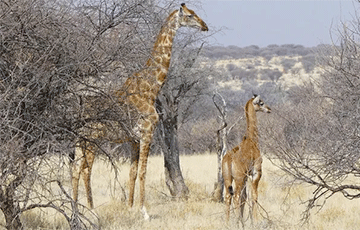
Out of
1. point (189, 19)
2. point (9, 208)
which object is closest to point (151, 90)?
point (189, 19)

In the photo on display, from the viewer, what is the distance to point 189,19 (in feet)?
32.9

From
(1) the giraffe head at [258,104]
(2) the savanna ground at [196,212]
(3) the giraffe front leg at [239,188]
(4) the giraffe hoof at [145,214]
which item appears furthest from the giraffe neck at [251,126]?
(4) the giraffe hoof at [145,214]

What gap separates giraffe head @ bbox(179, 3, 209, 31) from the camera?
998cm

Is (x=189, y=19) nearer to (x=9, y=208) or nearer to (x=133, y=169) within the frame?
(x=133, y=169)

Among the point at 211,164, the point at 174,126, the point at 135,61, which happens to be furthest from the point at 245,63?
the point at 135,61

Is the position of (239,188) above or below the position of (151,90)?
below

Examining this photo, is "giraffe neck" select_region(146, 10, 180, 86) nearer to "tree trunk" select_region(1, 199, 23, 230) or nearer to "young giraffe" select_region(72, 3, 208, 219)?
"young giraffe" select_region(72, 3, 208, 219)

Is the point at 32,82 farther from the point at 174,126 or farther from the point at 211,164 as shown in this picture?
the point at 211,164

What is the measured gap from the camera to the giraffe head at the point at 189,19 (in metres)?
9.98

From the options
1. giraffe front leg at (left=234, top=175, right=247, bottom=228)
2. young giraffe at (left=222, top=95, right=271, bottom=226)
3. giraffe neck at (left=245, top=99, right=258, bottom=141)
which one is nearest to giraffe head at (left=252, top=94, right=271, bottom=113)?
giraffe neck at (left=245, top=99, right=258, bottom=141)

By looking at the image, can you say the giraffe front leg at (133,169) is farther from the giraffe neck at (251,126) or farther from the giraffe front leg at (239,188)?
the giraffe front leg at (239,188)

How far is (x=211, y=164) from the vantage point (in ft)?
55.9

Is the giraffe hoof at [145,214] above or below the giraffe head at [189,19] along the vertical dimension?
below

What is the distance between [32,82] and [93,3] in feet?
5.00
